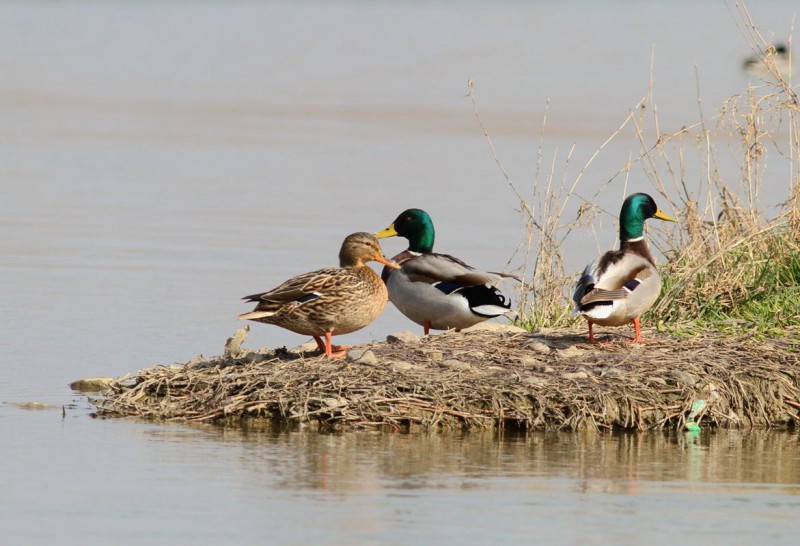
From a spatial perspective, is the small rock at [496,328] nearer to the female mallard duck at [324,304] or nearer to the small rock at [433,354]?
the small rock at [433,354]

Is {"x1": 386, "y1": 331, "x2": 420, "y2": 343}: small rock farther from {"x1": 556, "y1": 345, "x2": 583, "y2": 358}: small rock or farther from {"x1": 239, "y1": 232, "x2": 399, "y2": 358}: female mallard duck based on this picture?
{"x1": 556, "y1": 345, "x2": 583, "y2": 358}: small rock

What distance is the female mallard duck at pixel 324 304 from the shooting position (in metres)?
8.65

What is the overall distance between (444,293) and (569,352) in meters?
1.25

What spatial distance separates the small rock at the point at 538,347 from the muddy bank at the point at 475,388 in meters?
0.02

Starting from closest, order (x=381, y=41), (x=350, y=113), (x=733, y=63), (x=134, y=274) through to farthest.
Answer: (x=134, y=274), (x=350, y=113), (x=733, y=63), (x=381, y=41)

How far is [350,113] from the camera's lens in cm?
2884

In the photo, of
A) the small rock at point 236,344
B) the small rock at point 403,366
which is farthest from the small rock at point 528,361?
the small rock at point 236,344

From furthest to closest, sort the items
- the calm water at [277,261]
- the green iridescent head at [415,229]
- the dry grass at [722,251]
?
1. the green iridescent head at [415,229]
2. the dry grass at [722,251]
3. the calm water at [277,261]

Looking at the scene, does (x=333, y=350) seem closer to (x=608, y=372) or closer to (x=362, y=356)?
(x=362, y=356)

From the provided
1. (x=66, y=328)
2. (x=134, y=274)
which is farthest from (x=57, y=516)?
(x=134, y=274)

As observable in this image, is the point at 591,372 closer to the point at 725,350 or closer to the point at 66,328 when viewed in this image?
the point at 725,350

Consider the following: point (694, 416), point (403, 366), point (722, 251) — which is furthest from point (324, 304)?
point (722, 251)

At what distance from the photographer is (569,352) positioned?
8930mm

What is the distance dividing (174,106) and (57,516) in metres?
23.7
